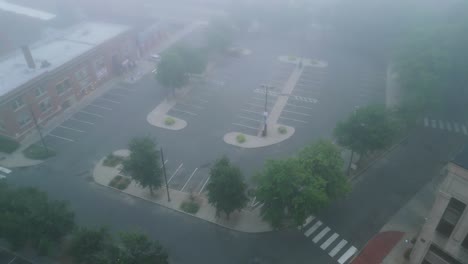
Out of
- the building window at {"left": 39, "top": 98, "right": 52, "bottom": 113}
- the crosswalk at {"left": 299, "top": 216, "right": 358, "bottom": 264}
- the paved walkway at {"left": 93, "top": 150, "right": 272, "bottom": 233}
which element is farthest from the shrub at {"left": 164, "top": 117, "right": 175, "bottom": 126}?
the crosswalk at {"left": 299, "top": 216, "right": 358, "bottom": 264}

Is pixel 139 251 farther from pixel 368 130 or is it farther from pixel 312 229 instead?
pixel 368 130

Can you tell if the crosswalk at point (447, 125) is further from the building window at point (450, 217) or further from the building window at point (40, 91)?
the building window at point (40, 91)

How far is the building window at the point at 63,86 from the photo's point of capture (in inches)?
2117

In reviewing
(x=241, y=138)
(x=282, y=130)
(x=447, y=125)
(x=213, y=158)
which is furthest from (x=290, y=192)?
(x=447, y=125)

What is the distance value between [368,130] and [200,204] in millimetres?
20713

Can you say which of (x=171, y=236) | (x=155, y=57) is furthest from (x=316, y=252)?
(x=155, y=57)

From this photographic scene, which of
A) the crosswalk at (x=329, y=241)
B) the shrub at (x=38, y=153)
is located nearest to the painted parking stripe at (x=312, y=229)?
the crosswalk at (x=329, y=241)

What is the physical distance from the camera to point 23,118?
Result: 48.8 m

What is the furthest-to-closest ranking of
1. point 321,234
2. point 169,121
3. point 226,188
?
point 169,121 < point 321,234 < point 226,188

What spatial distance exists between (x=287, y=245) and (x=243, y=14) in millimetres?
66022

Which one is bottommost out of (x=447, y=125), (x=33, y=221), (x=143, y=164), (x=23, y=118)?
(x=447, y=125)

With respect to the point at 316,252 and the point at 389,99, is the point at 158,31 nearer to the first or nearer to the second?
the point at 389,99

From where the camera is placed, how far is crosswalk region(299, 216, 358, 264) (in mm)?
32250

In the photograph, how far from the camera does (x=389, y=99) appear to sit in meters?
57.5
